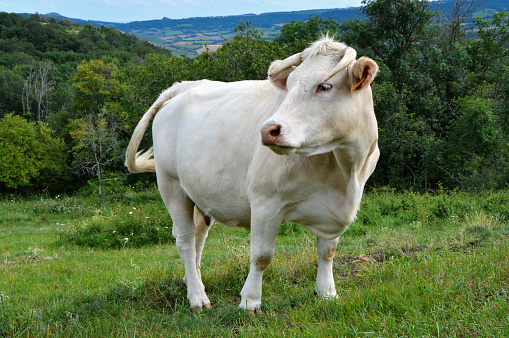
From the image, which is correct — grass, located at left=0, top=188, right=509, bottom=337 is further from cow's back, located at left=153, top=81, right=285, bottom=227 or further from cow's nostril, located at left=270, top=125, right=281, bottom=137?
cow's nostril, located at left=270, top=125, right=281, bottom=137

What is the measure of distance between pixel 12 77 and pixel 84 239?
61.5m

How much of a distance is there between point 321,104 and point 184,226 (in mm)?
2559

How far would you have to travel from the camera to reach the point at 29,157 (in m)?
41.2

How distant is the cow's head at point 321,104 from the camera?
2400 mm

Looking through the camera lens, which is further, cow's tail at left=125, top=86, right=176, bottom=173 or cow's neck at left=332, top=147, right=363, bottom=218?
cow's tail at left=125, top=86, right=176, bottom=173

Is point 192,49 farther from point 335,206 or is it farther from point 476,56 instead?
point 335,206

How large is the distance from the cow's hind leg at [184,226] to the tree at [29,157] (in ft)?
130

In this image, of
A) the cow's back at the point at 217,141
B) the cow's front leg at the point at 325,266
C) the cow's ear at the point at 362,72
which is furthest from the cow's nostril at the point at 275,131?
the cow's front leg at the point at 325,266

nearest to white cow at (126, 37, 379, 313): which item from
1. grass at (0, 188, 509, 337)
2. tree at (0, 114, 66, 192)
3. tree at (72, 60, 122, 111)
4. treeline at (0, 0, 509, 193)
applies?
Answer: grass at (0, 188, 509, 337)

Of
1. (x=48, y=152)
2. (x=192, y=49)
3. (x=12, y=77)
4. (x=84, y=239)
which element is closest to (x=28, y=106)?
(x=12, y=77)

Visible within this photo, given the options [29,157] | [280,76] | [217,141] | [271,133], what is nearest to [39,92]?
[29,157]

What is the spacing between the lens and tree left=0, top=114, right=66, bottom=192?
39.3 m

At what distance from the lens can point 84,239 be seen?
10766mm

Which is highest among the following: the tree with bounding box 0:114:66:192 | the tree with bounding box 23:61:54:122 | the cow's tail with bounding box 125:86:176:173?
the cow's tail with bounding box 125:86:176:173
